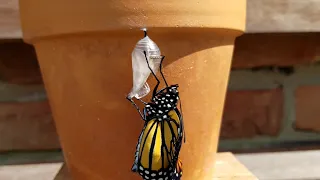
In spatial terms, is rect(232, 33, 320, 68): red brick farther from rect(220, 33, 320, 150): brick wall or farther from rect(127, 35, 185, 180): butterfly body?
rect(127, 35, 185, 180): butterfly body

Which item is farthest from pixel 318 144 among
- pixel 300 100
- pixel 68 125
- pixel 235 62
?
pixel 68 125

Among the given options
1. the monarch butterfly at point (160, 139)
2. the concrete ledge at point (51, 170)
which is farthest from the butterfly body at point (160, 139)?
the concrete ledge at point (51, 170)

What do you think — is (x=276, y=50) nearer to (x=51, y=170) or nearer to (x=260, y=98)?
(x=260, y=98)

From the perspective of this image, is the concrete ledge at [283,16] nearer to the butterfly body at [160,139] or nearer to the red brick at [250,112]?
the red brick at [250,112]

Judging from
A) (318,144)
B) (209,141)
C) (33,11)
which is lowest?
(318,144)

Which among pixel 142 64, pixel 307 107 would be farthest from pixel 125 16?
pixel 307 107

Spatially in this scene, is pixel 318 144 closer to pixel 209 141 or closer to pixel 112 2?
pixel 209 141

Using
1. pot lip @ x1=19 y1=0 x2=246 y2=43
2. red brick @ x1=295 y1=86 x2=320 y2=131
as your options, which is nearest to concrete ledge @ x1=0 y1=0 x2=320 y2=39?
red brick @ x1=295 y1=86 x2=320 y2=131
